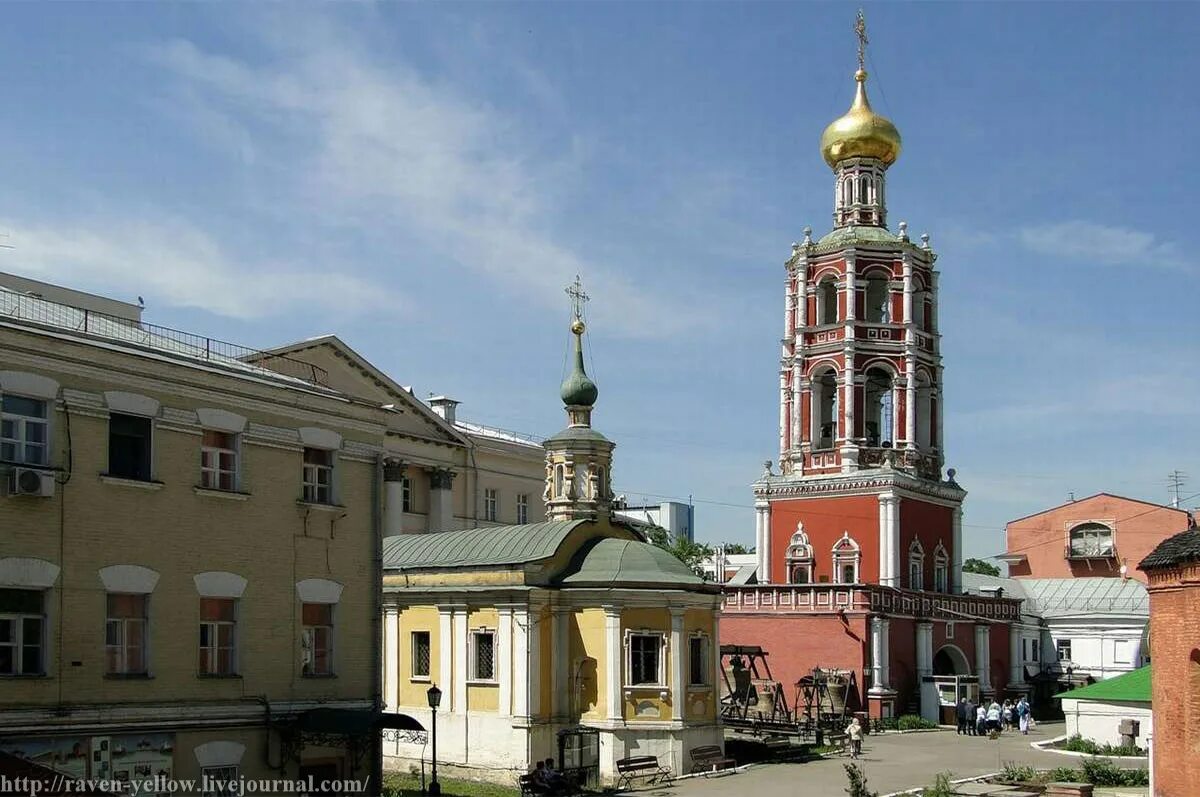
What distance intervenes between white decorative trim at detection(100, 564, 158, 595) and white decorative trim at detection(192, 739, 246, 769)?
7.83ft

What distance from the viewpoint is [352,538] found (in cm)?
2344

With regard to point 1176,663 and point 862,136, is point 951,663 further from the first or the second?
point 1176,663

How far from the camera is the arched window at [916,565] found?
49906 mm

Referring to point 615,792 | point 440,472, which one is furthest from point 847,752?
point 440,472

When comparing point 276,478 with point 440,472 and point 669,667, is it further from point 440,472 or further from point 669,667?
point 440,472

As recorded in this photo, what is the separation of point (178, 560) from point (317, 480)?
302 cm

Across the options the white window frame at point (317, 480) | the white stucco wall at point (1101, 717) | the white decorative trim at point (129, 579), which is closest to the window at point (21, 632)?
the white decorative trim at point (129, 579)

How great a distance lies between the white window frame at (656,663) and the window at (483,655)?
3076 millimetres

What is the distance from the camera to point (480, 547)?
36.4m

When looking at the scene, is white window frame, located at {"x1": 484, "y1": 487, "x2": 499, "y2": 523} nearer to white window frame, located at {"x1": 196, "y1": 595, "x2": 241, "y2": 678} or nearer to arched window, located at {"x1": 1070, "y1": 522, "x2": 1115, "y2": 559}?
arched window, located at {"x1": 1070, "y1": 522, "x2": 1115, "y2": 559}

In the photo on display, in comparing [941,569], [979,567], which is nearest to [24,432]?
[941,569]

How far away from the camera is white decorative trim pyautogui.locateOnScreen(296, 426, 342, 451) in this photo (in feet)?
74.4

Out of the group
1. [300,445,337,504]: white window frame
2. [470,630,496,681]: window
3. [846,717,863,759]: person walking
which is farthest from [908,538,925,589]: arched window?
[300,445,337,504]: white window frame

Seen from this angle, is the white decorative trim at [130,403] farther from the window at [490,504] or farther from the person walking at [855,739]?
the window at [490,504]
